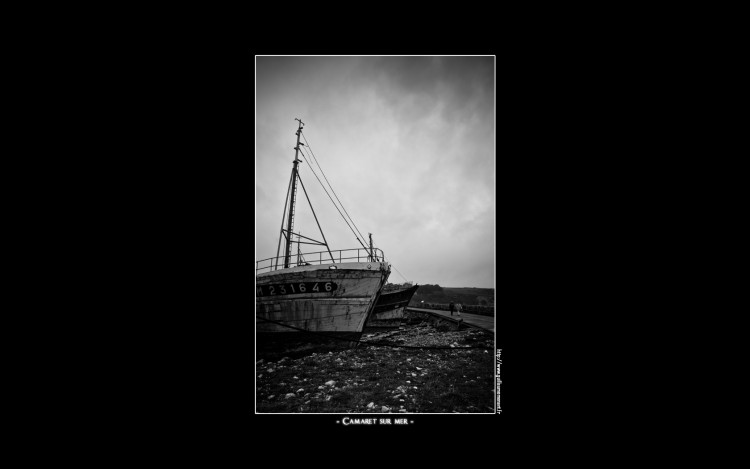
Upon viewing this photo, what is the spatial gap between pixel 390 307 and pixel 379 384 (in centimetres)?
965

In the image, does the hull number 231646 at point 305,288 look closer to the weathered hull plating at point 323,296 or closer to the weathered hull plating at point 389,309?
the weathered hull plating at point 323,296

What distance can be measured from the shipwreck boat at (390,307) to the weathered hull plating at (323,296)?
6.67 m

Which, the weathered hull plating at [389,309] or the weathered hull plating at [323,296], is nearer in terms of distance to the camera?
the weathered hull plating at [323,296]

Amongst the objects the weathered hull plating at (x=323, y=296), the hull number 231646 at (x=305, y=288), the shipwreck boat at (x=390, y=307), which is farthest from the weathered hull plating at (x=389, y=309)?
the hull number 231646 at (x=305, y=288)

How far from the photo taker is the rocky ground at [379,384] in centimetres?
326

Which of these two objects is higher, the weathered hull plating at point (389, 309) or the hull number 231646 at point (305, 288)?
the hull number 231646 at point (305, 288)

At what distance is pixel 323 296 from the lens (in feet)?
18.2

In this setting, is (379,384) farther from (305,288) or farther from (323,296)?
(305,288)

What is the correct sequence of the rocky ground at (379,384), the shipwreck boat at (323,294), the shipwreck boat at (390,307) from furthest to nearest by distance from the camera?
the shipwreck boat at (390,307), the shipwreck boat at (323,294), the rocky ground at (379,384)

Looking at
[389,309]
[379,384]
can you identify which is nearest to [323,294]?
[379,384]

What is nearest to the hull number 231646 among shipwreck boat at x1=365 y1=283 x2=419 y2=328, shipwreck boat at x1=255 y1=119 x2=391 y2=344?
shipwreck boat at x1=255 y1=119 x2=391 y2=344

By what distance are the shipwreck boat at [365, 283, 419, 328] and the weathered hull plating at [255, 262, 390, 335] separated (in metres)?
6.67
